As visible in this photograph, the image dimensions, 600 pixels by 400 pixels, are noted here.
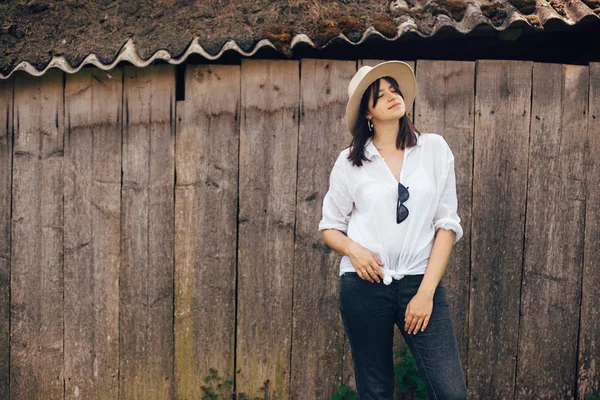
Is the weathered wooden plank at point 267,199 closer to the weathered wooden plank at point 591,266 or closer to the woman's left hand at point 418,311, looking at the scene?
the woman's left hand at point 418,311

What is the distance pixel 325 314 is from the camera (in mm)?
4121

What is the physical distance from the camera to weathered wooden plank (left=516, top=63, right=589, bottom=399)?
4.03m

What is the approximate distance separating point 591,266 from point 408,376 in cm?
130

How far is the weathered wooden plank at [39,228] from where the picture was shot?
4.25 metres

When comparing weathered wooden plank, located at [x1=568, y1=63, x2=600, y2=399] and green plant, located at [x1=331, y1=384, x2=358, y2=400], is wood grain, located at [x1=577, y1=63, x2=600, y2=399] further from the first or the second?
green plant, located at [x1=331, y1=384, x2=358, y2=400]

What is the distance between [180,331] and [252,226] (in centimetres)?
81

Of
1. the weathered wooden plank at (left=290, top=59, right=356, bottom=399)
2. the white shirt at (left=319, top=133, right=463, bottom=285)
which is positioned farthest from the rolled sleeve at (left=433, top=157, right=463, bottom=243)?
the weathered wooden plank at (left=290, top=59, right=356, bottom=399)

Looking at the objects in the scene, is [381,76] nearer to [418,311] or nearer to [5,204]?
[418,311]

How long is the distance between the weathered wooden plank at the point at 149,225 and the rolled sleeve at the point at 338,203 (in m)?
1.31

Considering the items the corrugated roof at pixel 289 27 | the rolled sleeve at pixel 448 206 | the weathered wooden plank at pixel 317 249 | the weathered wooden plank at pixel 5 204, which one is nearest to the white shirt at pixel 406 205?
the rolled sleeve at pixel 448 206

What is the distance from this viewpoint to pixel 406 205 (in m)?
2.94

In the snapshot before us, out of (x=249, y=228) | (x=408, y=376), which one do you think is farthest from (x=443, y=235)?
(x=249, y=228)

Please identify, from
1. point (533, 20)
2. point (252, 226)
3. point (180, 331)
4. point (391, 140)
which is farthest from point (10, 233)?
point (533, 20)

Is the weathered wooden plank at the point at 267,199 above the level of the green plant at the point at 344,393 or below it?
above
